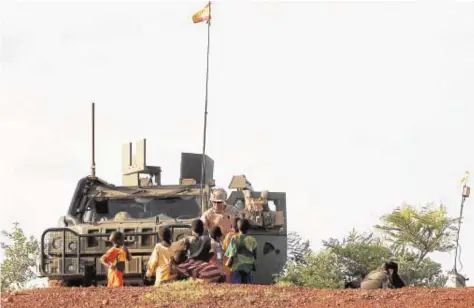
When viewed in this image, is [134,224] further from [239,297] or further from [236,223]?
[239,297]

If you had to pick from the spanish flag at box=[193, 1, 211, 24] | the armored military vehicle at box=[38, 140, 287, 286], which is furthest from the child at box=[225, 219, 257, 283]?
the spanish flag at box=[193, 1, 211, 24]

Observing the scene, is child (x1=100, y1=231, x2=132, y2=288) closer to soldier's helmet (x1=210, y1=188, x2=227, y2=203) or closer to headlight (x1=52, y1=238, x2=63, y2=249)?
soldier's helmet (x1=210, y1=188, x2=227, y2=203)

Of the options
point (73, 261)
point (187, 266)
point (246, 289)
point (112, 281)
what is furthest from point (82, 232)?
point (246, 289)

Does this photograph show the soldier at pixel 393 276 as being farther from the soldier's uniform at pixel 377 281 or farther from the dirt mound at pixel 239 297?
the dirt mound at pixel 239 297

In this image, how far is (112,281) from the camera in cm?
1362

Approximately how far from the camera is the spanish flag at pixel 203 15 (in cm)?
1956

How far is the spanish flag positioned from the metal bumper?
5.23 m

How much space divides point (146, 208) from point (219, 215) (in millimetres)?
2758

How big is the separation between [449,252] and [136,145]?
543 cm

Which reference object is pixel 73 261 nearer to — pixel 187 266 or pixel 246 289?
pixel 187 266

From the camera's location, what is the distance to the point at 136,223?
1603 cm

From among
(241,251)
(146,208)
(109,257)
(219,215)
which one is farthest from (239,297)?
(146,208)

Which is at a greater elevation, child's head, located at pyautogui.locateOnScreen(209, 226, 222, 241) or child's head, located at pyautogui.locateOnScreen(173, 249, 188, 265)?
child's head, located at pyautogui.locateOnScreen(209, 226, 222, 241)

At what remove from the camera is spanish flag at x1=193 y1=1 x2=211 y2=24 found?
1956cm
